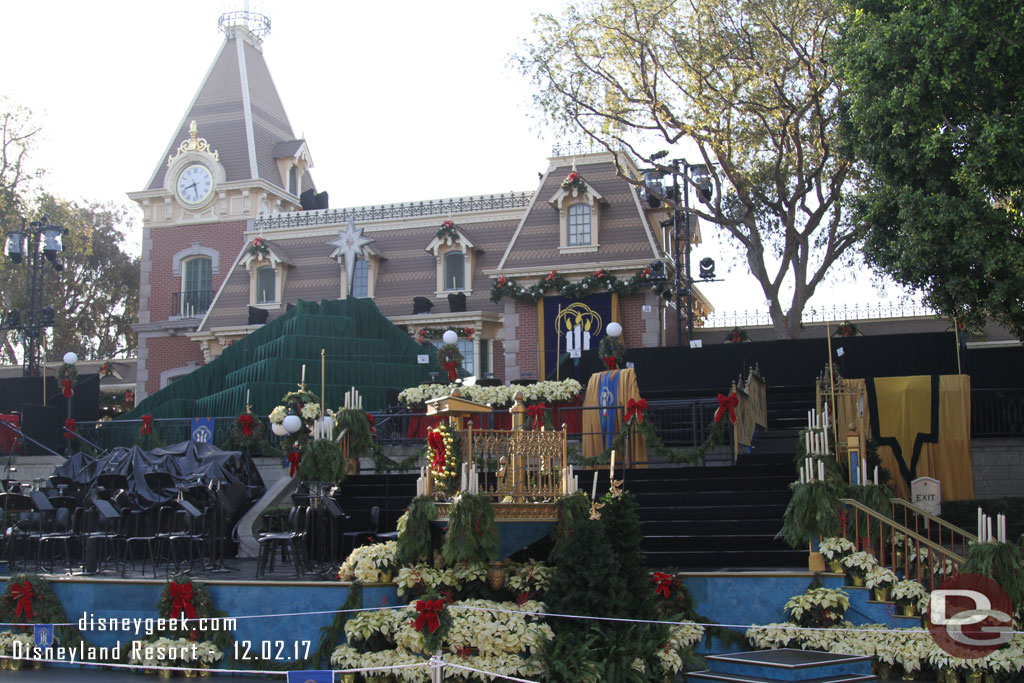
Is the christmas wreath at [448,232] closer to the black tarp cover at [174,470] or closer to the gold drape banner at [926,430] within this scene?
the black tarp cover at [174,470]

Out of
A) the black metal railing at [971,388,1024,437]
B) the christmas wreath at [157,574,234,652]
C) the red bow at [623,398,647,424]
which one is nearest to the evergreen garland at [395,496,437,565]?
the christmas wreath at [157,574,234,652]

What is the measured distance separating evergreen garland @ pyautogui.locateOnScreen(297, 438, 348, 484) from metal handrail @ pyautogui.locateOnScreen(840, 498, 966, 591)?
702 cm

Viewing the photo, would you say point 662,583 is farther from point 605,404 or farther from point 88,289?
point 88,289

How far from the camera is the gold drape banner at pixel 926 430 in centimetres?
1833

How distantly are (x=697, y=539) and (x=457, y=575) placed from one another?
3.39 metres

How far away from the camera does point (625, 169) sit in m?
29.5

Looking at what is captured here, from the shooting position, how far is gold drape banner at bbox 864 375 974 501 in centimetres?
1833

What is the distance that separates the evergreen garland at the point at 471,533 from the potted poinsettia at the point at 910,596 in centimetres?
445

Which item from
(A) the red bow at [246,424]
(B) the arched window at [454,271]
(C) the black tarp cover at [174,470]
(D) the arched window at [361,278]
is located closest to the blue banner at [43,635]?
(C) the black tarp cover at [174,470]

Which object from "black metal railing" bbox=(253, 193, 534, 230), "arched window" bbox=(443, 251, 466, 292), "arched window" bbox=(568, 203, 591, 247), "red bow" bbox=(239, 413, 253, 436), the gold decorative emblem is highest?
the gold decorative emblem

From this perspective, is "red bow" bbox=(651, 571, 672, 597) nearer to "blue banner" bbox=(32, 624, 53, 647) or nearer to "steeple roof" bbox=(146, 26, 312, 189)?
"blue banner" bbox=(32, 624, 53, 647)

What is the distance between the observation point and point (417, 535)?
12.2 metres

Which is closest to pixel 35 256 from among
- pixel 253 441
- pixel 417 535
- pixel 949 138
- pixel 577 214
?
pixel 253 441

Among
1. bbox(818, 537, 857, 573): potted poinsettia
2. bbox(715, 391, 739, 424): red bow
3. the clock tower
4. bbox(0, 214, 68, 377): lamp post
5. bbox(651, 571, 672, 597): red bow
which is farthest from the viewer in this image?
the clock tower
